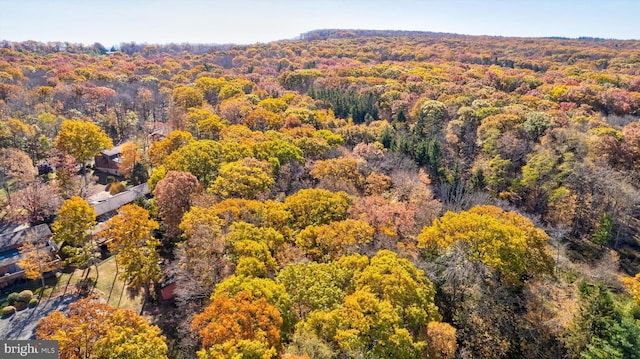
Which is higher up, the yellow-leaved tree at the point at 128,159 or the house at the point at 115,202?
the yellow-leaved tree at the point at 128,159

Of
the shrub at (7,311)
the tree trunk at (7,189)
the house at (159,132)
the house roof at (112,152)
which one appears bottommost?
the shrub at (7,311)

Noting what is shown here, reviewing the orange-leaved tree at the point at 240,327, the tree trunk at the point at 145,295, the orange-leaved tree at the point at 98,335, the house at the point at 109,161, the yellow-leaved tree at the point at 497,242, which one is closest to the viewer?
the orange-leaved tree at the point at 240,327

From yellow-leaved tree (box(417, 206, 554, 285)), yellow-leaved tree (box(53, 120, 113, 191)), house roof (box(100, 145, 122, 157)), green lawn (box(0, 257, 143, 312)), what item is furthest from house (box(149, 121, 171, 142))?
yellow-leaved tree (box(417, 206, 554, 285))

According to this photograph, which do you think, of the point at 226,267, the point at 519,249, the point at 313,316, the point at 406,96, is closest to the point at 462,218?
the point at 519,249

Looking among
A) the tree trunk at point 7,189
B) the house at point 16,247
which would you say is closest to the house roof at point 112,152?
the tree trunk at point 7,189

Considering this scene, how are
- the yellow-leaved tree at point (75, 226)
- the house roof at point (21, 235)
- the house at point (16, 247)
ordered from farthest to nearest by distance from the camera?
1. the house roof at point (21, 235)
2. the house at point (16, 247)
3. the yellow-leaved tree at point (75, 226)

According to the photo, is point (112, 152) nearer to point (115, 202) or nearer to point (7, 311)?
point (115, 202)

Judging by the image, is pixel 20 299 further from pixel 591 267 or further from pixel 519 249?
pixel 591 267

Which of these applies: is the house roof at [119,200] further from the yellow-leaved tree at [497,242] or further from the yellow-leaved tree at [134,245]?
the yellow-leaved tree at [497,242]

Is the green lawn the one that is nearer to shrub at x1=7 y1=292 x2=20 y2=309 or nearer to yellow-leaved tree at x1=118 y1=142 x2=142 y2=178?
shrub at x1=7 y1=292 x2=20 y2=309
